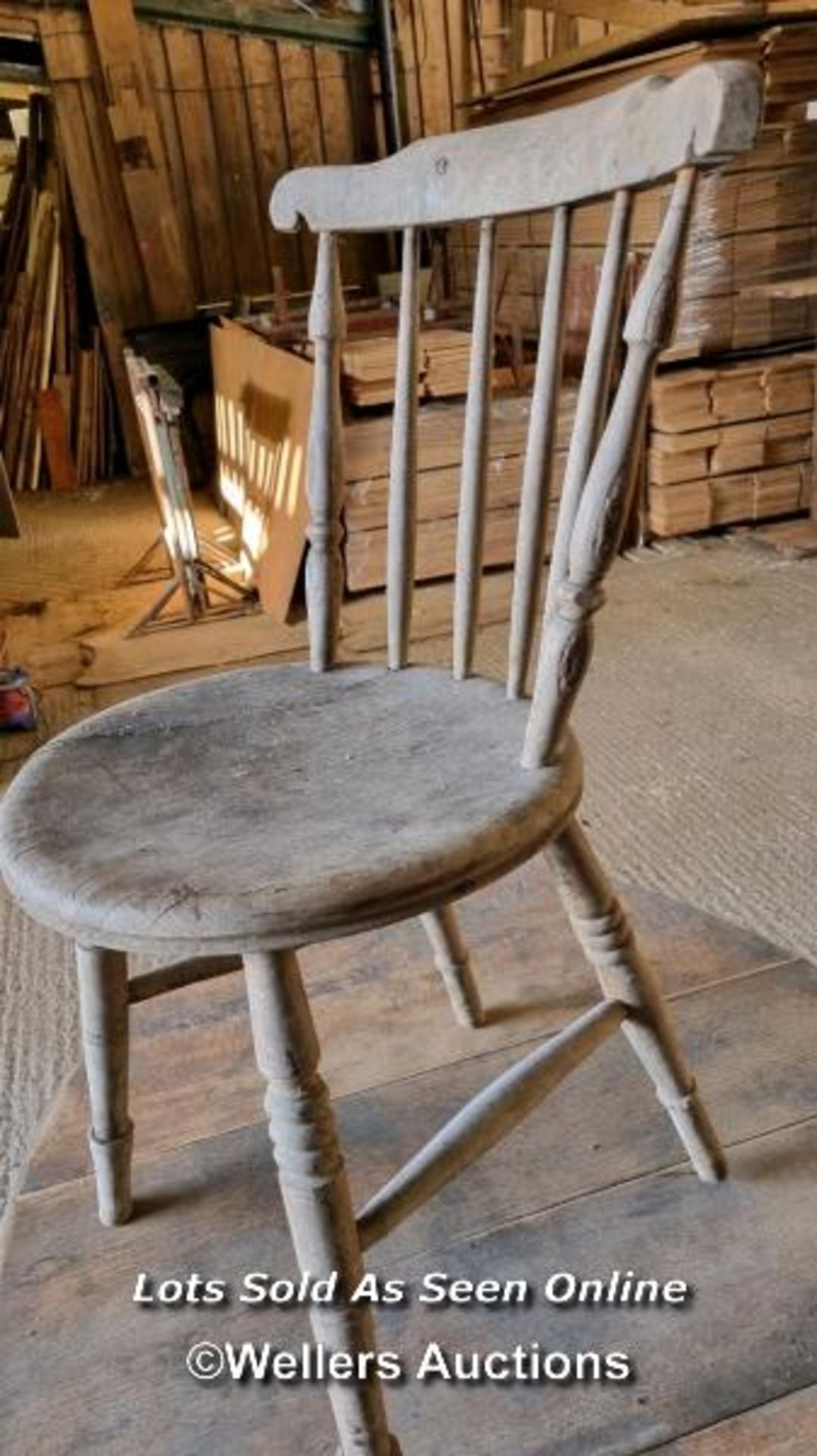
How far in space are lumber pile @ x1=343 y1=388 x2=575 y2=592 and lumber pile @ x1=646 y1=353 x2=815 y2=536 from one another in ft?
0.88

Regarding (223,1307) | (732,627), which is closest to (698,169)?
(223,1307)

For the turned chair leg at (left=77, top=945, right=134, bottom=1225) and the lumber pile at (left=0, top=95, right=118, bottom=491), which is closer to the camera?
the turned chair leg at (left=77, top=945, right=134, bottom=1225)

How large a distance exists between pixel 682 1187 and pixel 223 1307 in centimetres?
39

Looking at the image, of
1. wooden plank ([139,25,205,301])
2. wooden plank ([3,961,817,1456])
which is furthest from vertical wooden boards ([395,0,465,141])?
wooden plank ([3,961,817,1456])

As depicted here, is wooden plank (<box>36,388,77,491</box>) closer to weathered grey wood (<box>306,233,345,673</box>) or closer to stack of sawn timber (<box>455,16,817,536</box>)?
stack of sawn timber (<box>455,16,817,536</box>)

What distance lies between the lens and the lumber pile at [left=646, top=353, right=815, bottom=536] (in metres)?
2.60

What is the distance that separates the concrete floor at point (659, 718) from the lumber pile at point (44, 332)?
131 centimetres

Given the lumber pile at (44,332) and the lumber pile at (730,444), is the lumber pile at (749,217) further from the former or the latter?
the lumber pile at (44,332)

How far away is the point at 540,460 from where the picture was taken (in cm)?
83

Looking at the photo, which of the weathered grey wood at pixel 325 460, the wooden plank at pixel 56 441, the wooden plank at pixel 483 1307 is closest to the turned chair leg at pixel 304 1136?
the wooden plank at pixel 483 1307

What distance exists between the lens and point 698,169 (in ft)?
2.06

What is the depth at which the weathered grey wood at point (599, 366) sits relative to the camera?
2.29 ft

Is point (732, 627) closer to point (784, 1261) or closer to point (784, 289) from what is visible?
point (784, 289)

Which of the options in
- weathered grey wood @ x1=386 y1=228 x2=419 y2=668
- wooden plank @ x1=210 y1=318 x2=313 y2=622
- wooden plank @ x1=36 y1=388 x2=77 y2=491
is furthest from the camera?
wooden plank @ x1=36 y1=388 x2=77 y2=491
